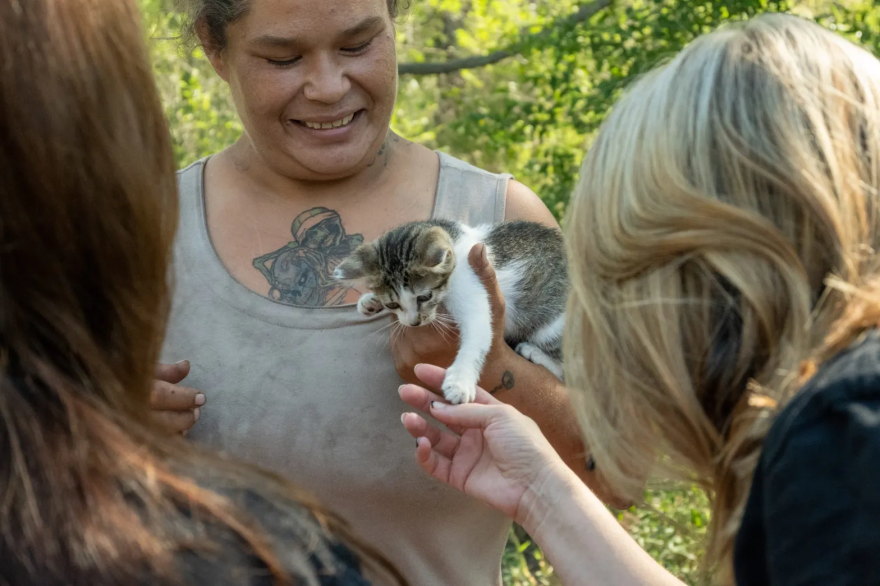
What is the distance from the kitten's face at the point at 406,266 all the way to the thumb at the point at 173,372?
546 millimetres

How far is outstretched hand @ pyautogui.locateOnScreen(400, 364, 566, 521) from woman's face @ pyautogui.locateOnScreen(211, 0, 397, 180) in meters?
0.71

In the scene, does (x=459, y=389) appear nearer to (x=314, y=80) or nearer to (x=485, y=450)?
(x=485, y=450)

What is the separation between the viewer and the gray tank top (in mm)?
2078

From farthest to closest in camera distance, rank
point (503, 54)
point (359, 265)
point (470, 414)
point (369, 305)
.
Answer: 1. point (503, 54)
2. point (359, 265)
3. point (369, 305)
4. point (470, 414)

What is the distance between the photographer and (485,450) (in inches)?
74.6

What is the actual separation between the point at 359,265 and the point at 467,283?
45 centimetres

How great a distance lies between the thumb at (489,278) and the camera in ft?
7.28

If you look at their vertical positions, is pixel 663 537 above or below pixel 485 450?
below

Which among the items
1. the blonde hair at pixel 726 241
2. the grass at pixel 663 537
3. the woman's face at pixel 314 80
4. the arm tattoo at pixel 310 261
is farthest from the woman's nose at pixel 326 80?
the grass at pixel 663 537

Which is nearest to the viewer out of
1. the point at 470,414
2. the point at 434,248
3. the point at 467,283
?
the point at 470,414

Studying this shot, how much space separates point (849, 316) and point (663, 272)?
27cm

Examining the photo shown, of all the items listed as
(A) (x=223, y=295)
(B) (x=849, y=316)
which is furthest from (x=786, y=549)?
(A) (x=223, y=295)

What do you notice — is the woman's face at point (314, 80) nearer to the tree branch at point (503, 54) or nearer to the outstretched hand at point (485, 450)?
the outstretched hand at point (485, 450)

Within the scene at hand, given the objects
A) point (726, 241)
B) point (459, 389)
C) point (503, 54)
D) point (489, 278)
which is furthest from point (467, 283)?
point (503, 54)
